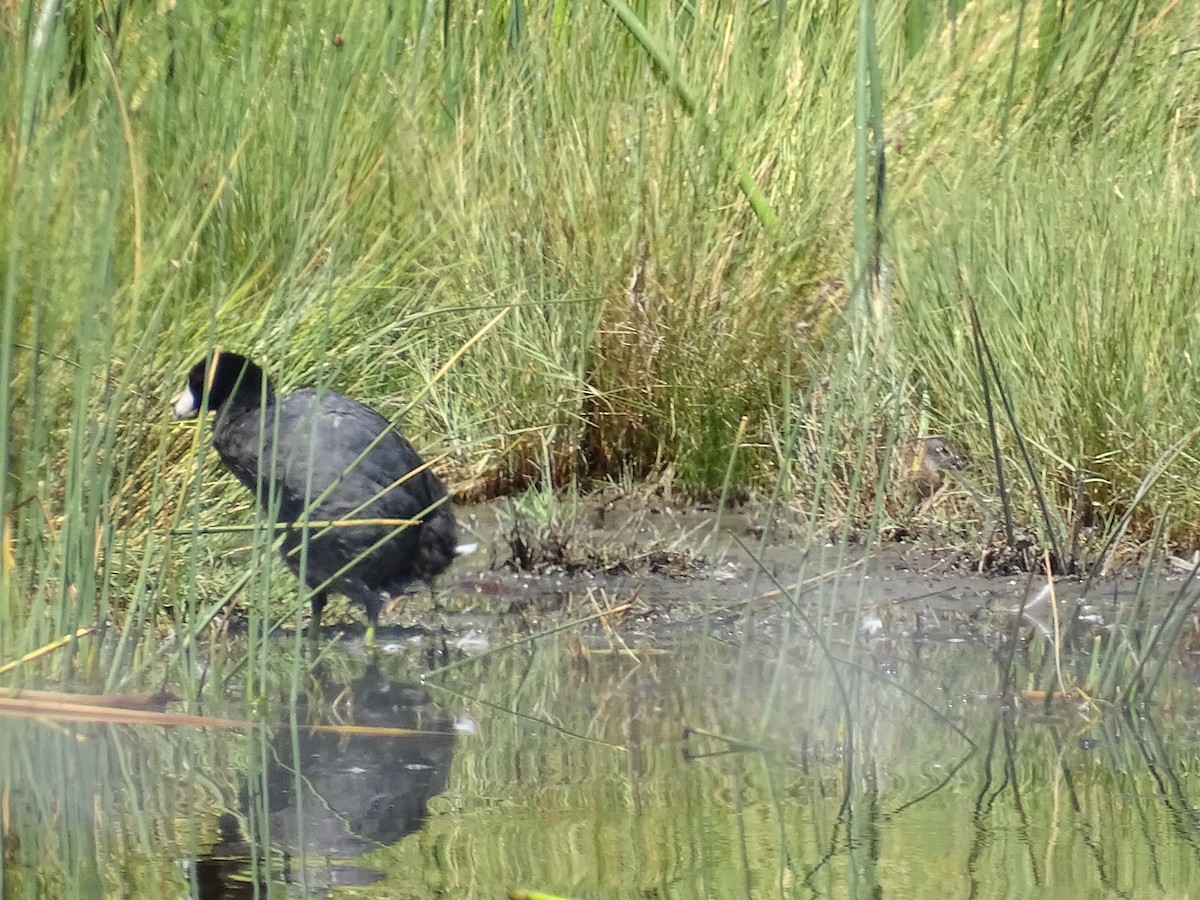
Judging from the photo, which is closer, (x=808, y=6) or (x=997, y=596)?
(x=997, y=596)

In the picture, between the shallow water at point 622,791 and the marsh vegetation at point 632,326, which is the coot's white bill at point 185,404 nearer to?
the marsh vegetation at point 632,326

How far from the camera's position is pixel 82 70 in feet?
16.9

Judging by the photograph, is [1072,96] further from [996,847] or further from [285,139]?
[996,847]

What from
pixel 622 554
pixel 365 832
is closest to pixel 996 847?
pixel 365 832

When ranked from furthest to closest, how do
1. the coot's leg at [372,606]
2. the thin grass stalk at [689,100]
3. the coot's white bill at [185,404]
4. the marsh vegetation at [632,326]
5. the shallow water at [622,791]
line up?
the thin grass stalk at [689,100] < the coot's leg at [372,606] < the coot's white bill at [185,404] < the marsh vegetation at [632,326] < the shallow water at [622,791]

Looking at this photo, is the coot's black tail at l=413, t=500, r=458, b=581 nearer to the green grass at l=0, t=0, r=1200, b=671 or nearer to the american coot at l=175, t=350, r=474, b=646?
the american coot at l=175, t=350, r=474, b=646

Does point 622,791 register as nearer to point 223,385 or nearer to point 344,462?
point 344,462

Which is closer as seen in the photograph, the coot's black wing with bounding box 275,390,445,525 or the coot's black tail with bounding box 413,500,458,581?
the coot's black wing with bounding box 275,390,445,525

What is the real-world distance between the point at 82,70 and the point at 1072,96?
3140 mm

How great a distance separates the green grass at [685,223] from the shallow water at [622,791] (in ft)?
3.16

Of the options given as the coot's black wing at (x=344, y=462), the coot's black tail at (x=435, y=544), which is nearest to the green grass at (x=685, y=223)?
the coot's black wing at (x=344, y=462)

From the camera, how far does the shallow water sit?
253cm

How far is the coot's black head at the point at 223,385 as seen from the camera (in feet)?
14.0

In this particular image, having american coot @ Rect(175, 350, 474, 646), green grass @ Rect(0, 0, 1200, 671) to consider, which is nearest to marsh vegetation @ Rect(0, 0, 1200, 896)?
green grass @ Rect(0, 0, 1200, 671)
